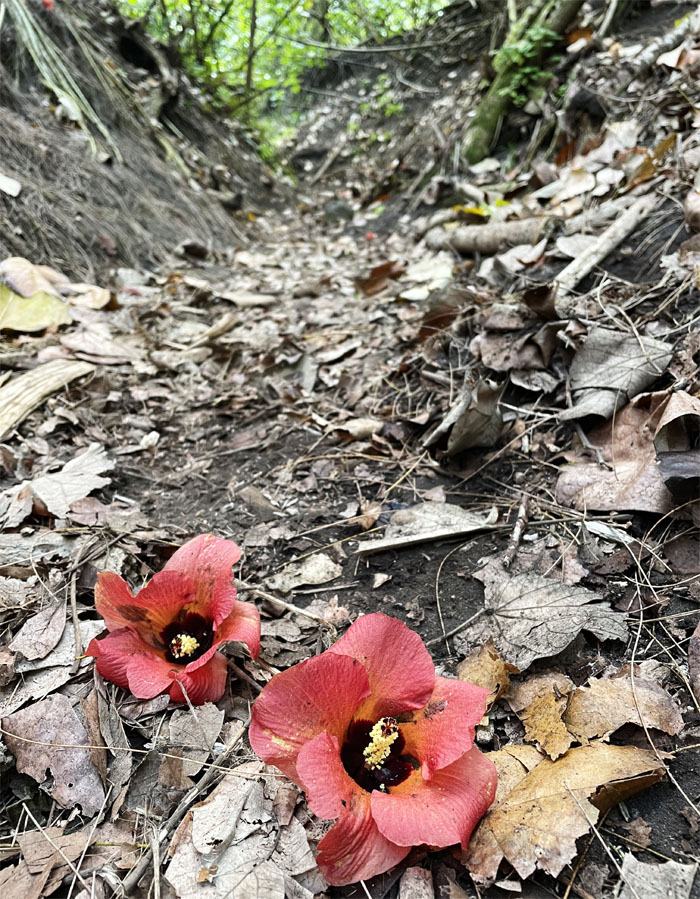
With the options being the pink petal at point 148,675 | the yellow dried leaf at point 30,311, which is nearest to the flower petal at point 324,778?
the pink petal at point 148,675

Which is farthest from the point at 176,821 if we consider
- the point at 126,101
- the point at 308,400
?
the point at 126,101

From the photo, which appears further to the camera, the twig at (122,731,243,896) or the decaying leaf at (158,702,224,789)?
the decaying leaf at (158,702,224,789)

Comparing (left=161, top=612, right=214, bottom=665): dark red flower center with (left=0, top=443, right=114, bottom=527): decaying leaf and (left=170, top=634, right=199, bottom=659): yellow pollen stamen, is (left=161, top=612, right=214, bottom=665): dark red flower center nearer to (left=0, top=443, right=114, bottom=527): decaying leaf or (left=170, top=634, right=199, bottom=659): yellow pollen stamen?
(left=170, top=634, right=199, bottom=659): yellow pollen stamen

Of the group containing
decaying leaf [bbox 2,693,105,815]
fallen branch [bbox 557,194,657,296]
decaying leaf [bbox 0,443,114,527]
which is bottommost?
fallen branch [bbox 557,194,657,296]

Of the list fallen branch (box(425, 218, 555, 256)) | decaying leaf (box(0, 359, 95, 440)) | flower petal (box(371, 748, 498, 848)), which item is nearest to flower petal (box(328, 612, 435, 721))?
flower petal (box(371, 748, 498, 848))

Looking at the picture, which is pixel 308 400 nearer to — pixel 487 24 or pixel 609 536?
pixel 609 536

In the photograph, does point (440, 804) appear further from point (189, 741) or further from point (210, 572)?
point (210, 572)

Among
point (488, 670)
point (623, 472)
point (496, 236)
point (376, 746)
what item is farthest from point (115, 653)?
point (496, 236)
